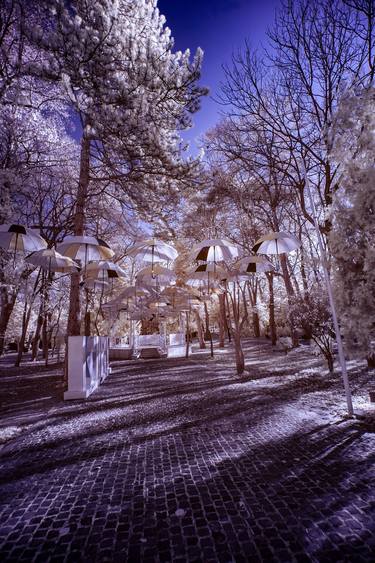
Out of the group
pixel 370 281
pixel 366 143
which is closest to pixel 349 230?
pixel 370 281

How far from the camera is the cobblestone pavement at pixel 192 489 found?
2512 mm

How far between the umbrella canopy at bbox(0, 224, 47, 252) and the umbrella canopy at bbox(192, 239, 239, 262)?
483cm

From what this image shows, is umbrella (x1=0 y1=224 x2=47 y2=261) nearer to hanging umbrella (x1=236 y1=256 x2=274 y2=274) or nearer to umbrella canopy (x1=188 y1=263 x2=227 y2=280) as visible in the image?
umbrella canopy (x1=188 y1=263 x2=227 y2=280)

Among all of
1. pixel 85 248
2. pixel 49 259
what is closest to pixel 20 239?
pixel 49 259

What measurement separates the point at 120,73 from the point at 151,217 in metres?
4.96

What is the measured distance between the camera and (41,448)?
16.6 ft

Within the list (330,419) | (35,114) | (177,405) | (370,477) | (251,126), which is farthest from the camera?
(35,114)

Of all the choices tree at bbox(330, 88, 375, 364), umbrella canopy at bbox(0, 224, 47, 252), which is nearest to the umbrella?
umbrella canopy at bbox(0, 224, 47, 252)

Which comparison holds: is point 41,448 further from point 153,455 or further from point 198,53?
point 198,53

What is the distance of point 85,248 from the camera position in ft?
34.6

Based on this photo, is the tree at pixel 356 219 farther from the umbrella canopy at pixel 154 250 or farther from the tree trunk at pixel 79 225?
the tree trunk at pixel 79 225

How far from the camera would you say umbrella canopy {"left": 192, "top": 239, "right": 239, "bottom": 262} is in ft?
32.2

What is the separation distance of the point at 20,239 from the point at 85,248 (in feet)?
9.25

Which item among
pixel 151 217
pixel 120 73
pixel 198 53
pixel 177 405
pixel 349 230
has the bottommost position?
pixel 177 405
